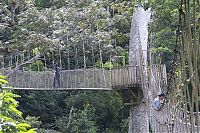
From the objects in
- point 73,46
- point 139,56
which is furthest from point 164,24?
point 73,46

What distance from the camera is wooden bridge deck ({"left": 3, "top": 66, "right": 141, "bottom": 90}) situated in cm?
588

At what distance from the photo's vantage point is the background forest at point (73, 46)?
25.6 ft

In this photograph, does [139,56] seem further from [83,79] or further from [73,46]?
[73,46]

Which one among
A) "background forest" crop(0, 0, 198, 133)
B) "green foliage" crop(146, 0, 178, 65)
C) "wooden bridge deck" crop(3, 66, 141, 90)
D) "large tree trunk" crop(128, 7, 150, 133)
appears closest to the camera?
"green foliage" crop(146, 0, 178, 65)

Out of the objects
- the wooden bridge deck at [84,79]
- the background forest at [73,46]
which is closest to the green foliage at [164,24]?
the background forest at [73,46]

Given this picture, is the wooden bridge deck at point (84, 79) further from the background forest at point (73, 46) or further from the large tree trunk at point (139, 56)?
the background forest at point (73, 46)

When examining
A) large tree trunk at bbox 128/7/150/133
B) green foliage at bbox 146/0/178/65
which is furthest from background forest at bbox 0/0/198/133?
large tree trunk at bbox 128/7/150/133

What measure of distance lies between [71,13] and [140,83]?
3169 mm

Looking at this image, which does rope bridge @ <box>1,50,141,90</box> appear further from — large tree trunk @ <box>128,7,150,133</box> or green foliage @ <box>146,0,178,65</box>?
green foliage @ <box>146,0,178,65</box>

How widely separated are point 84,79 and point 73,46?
2.17 m

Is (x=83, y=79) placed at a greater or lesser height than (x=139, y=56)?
lesser

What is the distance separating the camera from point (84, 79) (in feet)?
20.8

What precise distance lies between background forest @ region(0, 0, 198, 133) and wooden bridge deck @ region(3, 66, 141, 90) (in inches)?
29.0

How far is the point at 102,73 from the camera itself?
20.2 feet
